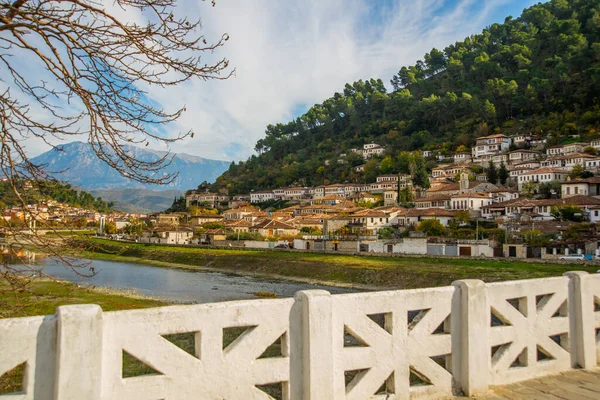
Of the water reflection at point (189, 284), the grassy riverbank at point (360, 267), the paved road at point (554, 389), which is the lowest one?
the water reflection at point (189, 284)

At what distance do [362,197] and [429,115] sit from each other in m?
51.7

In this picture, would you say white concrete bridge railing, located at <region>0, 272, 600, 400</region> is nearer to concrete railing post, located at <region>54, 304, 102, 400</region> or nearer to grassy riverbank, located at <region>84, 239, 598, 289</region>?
concrete railing post, located at <region>54, 304, 102, 400</region>

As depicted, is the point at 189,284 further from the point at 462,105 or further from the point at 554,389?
the point at 462,105

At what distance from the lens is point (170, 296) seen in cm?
3388

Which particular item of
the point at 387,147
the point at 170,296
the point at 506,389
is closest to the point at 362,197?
the point at 387,147

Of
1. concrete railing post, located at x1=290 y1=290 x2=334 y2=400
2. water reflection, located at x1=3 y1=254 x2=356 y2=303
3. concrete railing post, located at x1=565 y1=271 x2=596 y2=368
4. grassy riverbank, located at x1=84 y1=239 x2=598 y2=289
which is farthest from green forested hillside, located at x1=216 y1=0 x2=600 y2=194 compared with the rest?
concrete railing post, located at x1=290 y1=290 x2=334 y2=400

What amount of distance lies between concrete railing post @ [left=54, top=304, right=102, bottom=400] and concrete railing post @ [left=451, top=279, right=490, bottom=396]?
10.9 feet

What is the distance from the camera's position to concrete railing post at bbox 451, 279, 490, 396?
4660 mm

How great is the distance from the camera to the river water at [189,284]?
34650 mm

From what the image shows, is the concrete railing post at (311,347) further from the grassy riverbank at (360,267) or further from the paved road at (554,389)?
the grassy riverbank at (360,267)

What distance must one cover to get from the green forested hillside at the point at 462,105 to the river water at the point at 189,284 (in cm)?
7085

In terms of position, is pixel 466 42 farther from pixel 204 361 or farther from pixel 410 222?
pixel 204 361

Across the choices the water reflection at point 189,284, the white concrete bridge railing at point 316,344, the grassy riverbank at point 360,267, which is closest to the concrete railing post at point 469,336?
the white concrete bridge railing at point 316,344

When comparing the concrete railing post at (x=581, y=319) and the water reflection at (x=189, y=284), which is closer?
the concrete railing post at (x=581, y=319)
